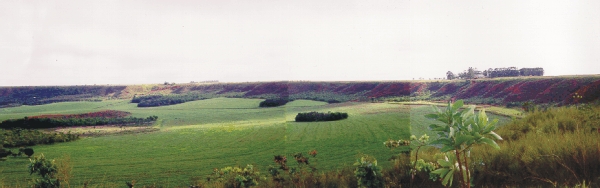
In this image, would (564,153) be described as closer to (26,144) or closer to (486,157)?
(486,157)

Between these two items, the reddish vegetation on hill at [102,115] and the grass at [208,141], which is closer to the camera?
the grass at [208,141]

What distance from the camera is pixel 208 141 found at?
31.2ft

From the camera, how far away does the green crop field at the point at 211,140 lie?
24.4ft

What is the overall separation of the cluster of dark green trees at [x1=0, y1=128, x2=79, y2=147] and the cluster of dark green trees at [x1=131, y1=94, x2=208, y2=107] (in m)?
2.06

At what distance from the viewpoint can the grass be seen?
7438 mm

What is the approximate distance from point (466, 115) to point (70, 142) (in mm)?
8742

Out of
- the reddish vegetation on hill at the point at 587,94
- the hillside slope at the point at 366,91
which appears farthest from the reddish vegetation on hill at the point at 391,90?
the reddish vegetation on hill at the point at 587,94

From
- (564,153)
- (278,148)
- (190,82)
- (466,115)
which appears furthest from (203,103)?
(466,115)

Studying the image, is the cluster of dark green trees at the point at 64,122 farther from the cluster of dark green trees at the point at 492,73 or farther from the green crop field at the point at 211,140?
the cluster of dark green trees at the point at 492,73

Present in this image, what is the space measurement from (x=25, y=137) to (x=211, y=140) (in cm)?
417

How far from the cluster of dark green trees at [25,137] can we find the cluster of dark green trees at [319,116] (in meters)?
6.67

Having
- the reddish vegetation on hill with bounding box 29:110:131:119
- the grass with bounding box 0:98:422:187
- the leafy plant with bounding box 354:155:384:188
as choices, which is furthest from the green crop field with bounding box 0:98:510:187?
the leafy plant with bounding box 354:155:384:188

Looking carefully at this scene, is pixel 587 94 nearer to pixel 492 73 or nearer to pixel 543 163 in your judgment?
pixel 492 73

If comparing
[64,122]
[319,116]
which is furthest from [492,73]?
[64,122]
